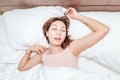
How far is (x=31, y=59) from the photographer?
70.3 inches

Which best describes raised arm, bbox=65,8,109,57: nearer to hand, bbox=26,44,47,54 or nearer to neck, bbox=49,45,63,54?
neck, bbox=49,45,63,54

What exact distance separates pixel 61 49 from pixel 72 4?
1.40 feet

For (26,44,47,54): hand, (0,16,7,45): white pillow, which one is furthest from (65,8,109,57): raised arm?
(0,16,7,45): white pillow

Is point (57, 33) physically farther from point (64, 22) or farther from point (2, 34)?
point (2, 34)

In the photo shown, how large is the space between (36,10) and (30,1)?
0.19m

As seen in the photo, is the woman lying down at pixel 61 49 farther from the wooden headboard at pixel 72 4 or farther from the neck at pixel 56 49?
the wooden headboard at pixel 72 4

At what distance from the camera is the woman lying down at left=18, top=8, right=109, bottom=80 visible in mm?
1664

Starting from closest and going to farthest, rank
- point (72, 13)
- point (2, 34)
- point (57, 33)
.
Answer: point (57, 33), point (72, 13), point (2, 34)

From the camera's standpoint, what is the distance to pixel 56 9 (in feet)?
6.31

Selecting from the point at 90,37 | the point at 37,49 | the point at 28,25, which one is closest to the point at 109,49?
the point at 90,37

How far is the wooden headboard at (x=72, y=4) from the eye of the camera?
1.95m

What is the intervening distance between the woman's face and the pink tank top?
2.8 inches

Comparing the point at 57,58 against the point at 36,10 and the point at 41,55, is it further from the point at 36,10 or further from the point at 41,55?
the point at 36,10

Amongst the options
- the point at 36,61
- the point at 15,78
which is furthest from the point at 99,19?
the point at 15,78
